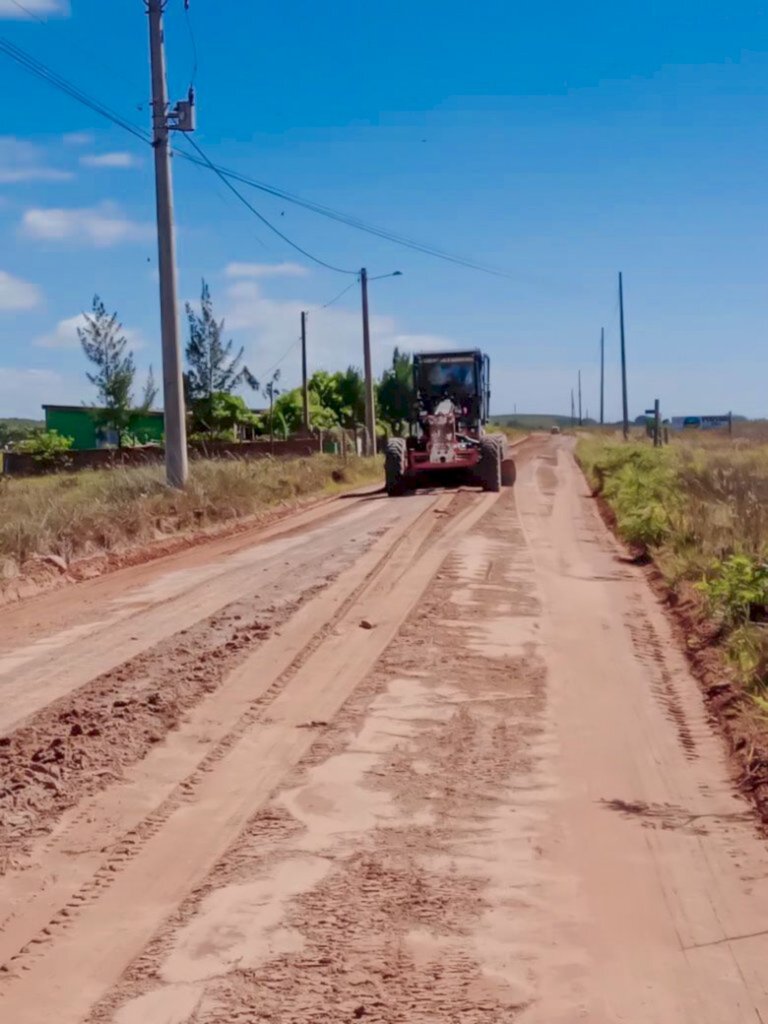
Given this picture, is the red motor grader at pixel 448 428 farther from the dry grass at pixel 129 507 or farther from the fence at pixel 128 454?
the fence at pixel 128 454

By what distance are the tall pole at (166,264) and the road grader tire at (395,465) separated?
722cm

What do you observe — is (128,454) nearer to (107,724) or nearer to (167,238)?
(167,238)

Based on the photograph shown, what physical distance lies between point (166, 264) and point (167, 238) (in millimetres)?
500

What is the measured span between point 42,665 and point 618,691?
4.46 m

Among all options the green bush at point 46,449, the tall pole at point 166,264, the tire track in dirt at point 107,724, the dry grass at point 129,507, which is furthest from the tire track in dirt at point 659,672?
the green bush at point 46,449

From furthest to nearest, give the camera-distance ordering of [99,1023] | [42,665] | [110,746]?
[42,665] < [110,746] < [99,1023]

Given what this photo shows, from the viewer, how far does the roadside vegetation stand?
10.3 metres

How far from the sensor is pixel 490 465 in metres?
29.8

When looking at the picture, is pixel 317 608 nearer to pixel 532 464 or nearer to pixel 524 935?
pixel 524 935

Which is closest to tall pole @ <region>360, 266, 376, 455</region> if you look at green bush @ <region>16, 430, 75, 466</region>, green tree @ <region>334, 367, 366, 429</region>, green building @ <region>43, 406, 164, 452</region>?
green bush @ <region>16, 430, 75, 466</region>

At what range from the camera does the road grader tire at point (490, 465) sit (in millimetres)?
29766

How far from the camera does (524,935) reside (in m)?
4.97

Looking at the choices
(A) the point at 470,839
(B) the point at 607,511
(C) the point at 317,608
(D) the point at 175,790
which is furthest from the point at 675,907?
(B) the point at 607,511

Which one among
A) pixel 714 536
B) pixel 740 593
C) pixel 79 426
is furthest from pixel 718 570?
pixel 79 426
